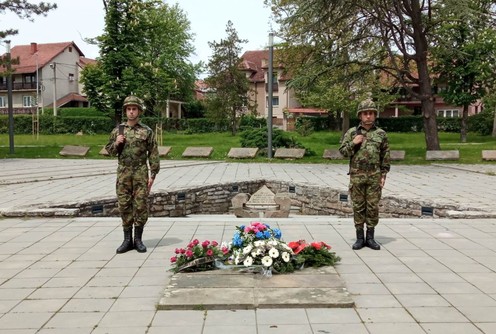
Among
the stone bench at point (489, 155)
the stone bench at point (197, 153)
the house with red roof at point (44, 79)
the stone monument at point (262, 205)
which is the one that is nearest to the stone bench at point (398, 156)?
the stone bench at point (489, 155)

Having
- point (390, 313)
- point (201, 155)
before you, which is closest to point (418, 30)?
point (201, 155)

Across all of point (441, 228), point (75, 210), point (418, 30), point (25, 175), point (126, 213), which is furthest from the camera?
point (418, 30)

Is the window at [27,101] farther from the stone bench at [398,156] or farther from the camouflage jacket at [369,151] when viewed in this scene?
the camouflage jacket at [369,151]

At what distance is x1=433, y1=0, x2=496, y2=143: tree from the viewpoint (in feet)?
100

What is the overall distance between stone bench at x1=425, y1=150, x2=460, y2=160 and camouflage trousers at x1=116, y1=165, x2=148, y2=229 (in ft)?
60.1

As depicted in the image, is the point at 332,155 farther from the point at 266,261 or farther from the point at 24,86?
the point at 24,86

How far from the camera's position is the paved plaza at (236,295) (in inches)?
158

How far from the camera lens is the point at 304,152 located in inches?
910

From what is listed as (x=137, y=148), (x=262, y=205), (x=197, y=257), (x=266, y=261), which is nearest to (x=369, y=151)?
(x=266, y=261)

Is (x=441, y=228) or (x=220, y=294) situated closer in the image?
(x=220, y=294)

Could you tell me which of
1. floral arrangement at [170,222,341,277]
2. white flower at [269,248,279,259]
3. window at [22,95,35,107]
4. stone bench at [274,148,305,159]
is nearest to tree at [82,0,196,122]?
stone bench at [274,148,305,159]

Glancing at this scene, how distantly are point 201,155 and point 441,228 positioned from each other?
53.3 ft

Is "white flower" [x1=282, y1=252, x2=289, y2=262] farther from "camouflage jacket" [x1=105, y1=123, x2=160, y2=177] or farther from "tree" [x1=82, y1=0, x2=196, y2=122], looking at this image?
"tree" [x1=82, y1=0, x2=196, y2=122]

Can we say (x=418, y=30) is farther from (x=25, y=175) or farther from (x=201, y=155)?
(x=25, y=175)
